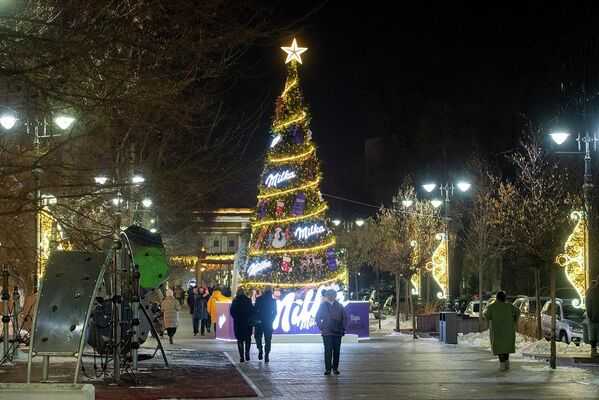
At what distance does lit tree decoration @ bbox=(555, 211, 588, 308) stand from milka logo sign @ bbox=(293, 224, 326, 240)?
8657 mm

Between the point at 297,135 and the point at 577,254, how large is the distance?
1013cm

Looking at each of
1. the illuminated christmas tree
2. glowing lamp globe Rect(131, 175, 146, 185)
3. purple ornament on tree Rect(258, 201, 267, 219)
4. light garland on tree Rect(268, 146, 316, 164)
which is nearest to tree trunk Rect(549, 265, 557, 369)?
glowing lamp globe Rect(131, 175, 146, 185)

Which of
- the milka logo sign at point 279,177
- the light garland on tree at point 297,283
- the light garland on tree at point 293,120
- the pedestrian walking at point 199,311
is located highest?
the light garland on tree at point 293,120

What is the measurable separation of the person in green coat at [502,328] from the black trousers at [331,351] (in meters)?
3.35

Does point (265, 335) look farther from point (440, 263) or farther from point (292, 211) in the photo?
point (440, 263)

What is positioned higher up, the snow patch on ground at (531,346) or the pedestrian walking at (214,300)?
the pedestrian walking at (214,300)

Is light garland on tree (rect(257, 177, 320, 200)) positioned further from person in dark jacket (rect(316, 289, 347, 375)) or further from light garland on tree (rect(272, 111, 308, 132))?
person in dark jacket (rect(316, 289, 347, 375))

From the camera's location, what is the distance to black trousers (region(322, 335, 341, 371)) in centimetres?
2088

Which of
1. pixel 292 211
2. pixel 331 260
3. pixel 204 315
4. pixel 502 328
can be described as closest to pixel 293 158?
pixel 292 211

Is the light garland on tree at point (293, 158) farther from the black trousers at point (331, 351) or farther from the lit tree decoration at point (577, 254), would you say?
the black trousers at point (331, 351)

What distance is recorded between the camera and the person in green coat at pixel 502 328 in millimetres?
22125

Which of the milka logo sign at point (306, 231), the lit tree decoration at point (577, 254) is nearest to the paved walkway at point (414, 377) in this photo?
the lit tree decoration at point (577, 254)

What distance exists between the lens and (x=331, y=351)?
69.2 ft

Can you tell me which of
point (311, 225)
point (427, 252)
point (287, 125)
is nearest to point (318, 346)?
point (311, 225)
